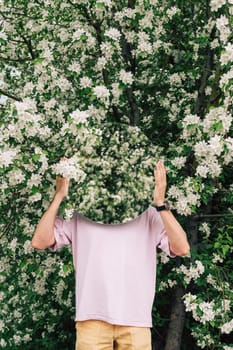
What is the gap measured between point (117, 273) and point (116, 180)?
45 centimetres

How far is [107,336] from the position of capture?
285 centimetres

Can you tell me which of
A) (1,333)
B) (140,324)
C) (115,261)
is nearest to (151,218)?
(115,261)

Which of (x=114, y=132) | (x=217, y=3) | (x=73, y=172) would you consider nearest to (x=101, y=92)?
(x=217, y=3)

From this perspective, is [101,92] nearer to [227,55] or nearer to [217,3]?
[227,55]

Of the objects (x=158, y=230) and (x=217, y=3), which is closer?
(x=158, y=230)

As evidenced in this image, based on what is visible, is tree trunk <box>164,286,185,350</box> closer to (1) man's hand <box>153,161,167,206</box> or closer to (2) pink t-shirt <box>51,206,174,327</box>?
(2) pink t-shirt <box>51,206,174,327</box>

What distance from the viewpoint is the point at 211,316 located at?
14.6 ft

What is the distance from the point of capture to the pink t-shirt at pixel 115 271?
9.37 ft

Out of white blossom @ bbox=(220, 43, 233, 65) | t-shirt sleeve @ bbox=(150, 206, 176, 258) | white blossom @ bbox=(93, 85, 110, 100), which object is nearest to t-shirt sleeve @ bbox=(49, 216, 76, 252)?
t-shirt sleeve @ bbox=(150, 206, 176, 258)

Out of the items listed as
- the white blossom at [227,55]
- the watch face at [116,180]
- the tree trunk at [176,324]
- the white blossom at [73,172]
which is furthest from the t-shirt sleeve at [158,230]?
the tree trunk at [176,324]

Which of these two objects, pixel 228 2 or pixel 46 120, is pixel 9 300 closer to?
pixel 46 120

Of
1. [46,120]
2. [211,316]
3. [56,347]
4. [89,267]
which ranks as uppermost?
[46,120]

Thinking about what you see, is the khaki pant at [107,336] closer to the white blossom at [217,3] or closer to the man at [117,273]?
the man at [117,273]

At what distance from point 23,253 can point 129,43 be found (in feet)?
6.34
